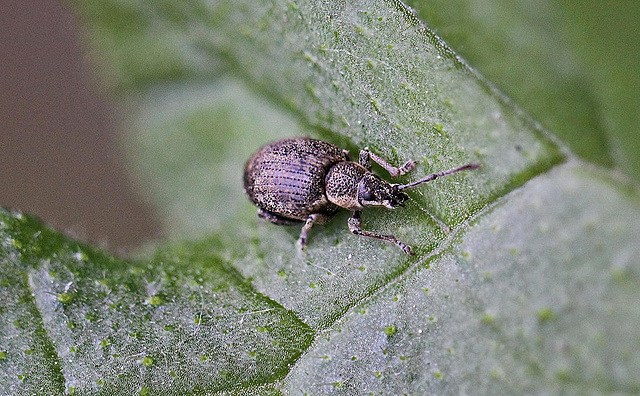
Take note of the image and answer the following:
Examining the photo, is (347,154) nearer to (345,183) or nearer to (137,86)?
(345,183)

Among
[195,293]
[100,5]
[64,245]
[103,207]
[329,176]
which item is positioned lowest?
[64,245]

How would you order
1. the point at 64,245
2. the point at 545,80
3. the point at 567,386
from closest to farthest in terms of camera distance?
the point at 567,386 < the point at 545,80 < the point at 64,245

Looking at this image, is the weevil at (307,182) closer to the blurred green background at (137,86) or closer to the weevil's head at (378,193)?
the weevil's head at (378,193)

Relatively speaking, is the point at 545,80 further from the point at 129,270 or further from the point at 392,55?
the point at 129,270

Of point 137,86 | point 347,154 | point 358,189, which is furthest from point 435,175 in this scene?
point 137,86

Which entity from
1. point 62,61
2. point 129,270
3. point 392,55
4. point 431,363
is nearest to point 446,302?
point 431,363

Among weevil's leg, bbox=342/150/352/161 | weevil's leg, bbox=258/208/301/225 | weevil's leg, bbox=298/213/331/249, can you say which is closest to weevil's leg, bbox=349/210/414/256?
weevil's leg, bbox=298/213/331/249
